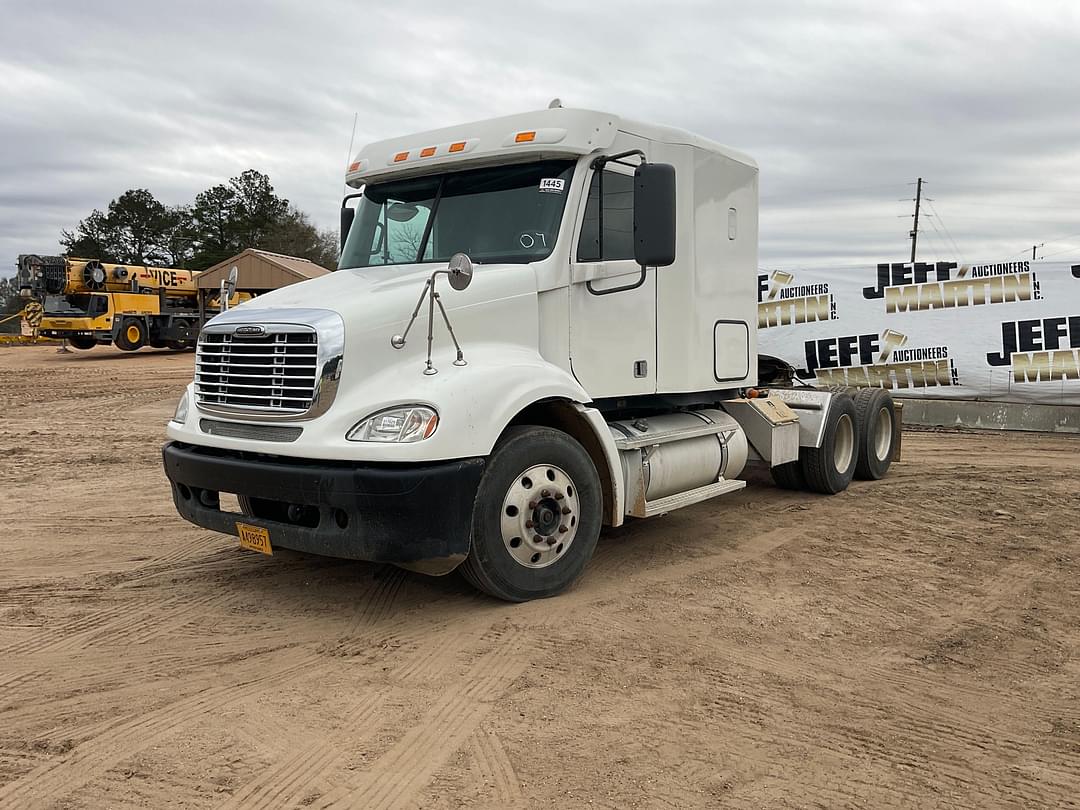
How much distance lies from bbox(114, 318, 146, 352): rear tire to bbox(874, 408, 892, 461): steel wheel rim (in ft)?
84.0

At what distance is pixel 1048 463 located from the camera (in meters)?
10.7

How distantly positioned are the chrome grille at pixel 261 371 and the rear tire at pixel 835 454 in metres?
5.46

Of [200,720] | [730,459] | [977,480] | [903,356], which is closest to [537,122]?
[730,459]

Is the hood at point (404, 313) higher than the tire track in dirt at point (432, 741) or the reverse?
higher

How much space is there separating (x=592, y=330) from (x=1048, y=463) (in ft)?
24.4

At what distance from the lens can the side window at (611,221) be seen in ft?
19.3

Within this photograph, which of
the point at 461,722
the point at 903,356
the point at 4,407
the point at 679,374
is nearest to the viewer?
the point at 461,722

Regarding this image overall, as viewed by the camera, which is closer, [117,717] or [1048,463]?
[117,717]

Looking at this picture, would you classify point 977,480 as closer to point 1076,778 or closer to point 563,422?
point 563,422

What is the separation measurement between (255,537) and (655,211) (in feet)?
9.90

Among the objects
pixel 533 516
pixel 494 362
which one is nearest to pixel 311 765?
pixel 533 516

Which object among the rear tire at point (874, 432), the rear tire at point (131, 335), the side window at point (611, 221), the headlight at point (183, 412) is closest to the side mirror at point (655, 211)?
the side window at point (611, 221)

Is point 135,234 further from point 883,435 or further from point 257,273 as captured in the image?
point 883,435

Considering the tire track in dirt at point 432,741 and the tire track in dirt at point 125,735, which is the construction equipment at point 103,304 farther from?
the tire track in dirt at point 432,741
